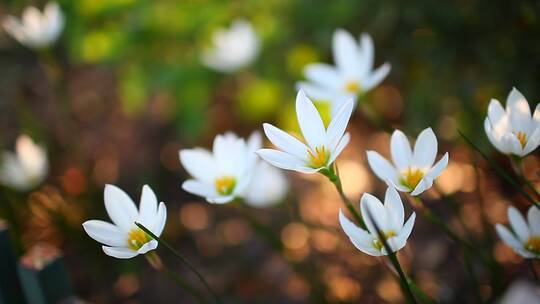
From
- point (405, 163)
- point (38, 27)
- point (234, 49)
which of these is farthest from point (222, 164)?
point (38, 27)

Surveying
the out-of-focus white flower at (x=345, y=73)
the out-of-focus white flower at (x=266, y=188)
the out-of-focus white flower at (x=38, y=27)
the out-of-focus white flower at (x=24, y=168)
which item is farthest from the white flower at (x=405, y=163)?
the out-of-focus white flower at (x=38, y=27)

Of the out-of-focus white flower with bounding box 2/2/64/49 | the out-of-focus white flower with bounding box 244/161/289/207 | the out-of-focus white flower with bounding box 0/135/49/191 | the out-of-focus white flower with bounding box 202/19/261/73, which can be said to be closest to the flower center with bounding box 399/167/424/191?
the out-of-focus white flower with bounding box 244/161/289/207

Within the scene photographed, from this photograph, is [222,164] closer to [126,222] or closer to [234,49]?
[126,222]

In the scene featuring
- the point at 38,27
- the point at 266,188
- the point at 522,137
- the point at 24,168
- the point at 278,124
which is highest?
the point at 38,27

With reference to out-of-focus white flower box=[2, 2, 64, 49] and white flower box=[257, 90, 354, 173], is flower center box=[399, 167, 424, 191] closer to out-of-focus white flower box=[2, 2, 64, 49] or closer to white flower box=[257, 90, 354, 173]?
white flower box=[257, 90, 354, 173]

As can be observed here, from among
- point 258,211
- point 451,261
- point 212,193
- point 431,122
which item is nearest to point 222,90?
point 258,211

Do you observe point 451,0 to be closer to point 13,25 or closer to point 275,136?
point 275,136
